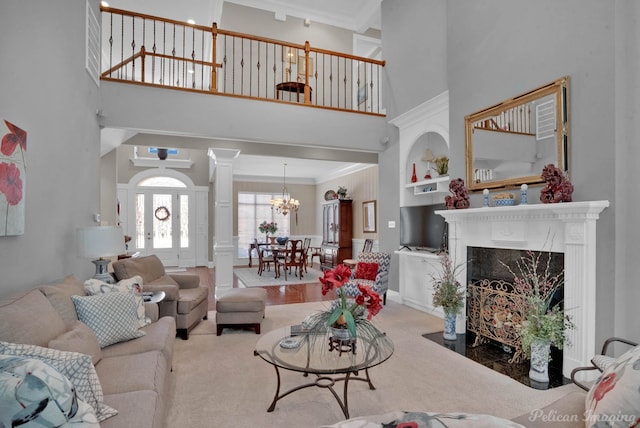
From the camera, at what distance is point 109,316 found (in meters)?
2.53

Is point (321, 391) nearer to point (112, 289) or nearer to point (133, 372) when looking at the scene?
point (133, 372)

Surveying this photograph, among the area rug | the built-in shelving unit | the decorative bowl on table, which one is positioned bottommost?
the area rug

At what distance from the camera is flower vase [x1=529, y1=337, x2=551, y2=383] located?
9.57 feet

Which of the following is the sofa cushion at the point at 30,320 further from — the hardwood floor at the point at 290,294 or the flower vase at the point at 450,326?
the flower vase at the point at 450,326

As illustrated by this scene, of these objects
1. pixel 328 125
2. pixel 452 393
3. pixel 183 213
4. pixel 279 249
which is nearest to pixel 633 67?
pixel 452 393

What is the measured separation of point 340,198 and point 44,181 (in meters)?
7.05

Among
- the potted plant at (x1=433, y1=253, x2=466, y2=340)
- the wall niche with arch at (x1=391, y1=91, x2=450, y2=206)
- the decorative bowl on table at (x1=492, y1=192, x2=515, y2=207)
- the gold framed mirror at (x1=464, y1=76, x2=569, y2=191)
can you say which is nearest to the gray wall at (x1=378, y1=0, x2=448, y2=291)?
the wall niche with arch at (x1=391, y1=91, x2=450, y2=206)

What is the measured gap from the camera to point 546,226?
327 cm

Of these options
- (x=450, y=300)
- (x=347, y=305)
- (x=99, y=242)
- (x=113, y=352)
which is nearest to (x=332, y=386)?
(x=347, y=305)

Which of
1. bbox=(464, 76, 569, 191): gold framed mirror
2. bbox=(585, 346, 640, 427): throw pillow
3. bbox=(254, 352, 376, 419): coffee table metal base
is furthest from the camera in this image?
bbox=(464, 76, 569, 191): gold framed mirror

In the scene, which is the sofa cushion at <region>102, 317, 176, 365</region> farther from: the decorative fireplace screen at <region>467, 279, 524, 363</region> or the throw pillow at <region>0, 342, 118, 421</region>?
the decorative fireplace screen at <region>467, 279, 524, 363</region>

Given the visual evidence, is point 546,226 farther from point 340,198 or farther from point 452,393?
point 340,198

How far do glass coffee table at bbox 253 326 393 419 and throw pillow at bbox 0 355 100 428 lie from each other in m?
1.19

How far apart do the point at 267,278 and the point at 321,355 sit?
6036mm
